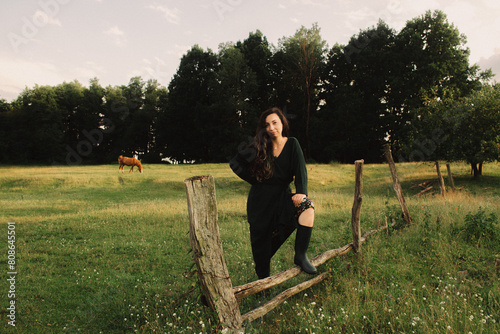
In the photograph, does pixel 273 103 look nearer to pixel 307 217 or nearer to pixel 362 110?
pixel 362 110

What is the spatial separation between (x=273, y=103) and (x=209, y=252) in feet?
144

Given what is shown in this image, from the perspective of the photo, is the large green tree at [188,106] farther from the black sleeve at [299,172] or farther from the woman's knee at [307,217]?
the woman's knee at [307,217]

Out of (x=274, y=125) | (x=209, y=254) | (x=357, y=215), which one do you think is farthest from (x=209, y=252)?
(x=357, y=215)

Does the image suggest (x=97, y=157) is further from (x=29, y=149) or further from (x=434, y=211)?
(x=434, y=211)

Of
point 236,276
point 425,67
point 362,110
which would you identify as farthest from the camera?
point 362,110

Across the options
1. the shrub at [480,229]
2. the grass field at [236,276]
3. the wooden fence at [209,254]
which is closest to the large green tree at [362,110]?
the grass field at [236,276]

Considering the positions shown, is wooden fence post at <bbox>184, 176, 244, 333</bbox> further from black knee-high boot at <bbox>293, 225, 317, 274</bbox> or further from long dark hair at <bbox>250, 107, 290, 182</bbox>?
black knee-high boot at <bbox>293, 225, 317, 274</bbox>

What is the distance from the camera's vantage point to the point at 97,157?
182 ft

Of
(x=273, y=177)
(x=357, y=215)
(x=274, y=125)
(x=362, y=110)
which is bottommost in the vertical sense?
(x=357, y=215)

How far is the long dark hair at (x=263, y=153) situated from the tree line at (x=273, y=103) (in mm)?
18878

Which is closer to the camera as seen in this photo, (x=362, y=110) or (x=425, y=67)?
(x=425, y=67)

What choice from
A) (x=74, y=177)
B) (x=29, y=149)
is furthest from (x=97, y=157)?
(x=74, y=177)

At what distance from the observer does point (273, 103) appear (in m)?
45.7

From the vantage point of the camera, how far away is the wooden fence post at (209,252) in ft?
10.7
